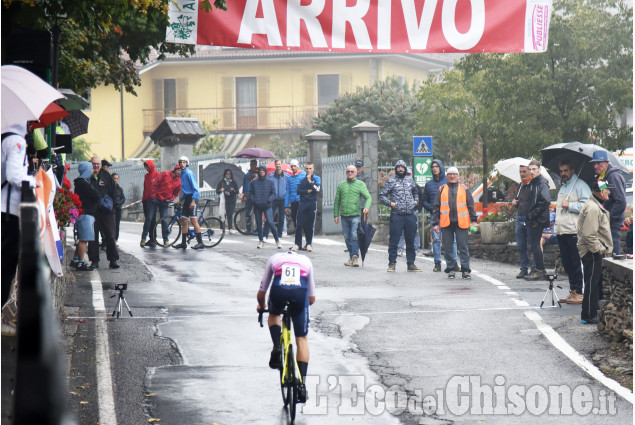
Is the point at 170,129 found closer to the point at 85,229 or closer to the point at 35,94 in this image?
the point at 85,229

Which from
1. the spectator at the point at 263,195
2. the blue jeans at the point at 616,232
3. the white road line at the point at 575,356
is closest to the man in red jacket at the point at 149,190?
the spectator at the point at 263,195

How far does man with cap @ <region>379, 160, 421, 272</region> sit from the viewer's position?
16.7 m

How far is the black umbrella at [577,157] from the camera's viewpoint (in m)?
12.9

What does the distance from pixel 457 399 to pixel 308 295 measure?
1291 mm

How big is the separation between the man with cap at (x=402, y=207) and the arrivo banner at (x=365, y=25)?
9.79 metres

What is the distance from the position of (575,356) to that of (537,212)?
6.70 metres

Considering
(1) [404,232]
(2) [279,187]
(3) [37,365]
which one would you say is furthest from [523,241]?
(3) [37,365]

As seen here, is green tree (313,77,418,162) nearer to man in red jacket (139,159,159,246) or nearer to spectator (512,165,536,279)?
man in red jacket (139,159,159,246)

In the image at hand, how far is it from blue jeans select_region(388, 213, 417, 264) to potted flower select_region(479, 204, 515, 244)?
12.4ft

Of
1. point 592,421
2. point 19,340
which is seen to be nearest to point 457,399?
point 592,421

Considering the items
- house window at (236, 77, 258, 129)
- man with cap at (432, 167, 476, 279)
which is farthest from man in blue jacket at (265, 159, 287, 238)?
house window at (236, 77, 258, 129)

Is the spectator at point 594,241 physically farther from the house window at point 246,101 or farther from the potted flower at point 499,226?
the house window at point 246,101

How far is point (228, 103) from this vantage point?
53.1 m

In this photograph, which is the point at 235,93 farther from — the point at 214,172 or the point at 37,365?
the point at 37,365
